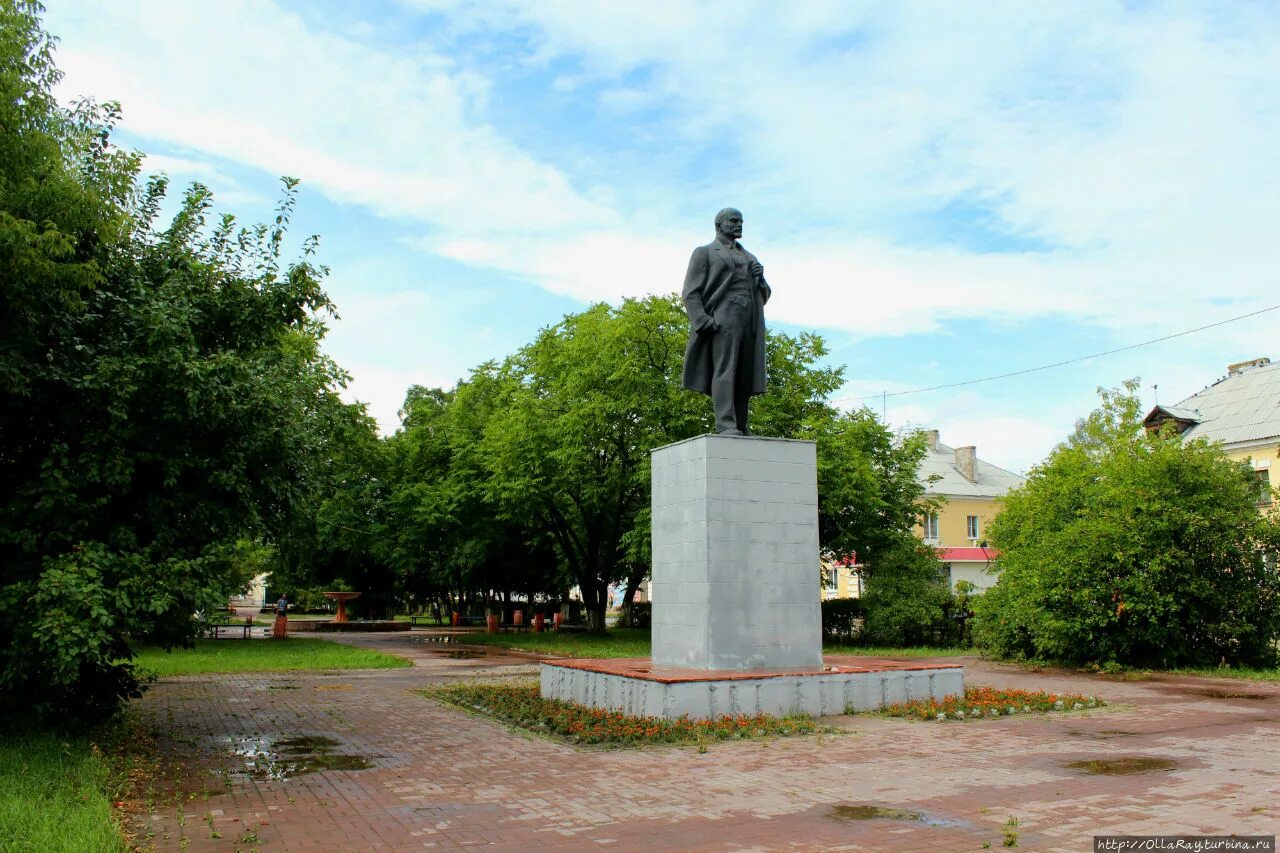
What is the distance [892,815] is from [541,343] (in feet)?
80.1

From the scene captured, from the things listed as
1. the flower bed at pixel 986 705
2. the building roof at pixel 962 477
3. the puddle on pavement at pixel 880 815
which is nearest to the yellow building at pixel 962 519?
the building roof at pixel 962 477

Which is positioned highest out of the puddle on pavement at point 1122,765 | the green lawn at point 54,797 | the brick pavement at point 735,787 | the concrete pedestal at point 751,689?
the concrete pedestal at point 751,689

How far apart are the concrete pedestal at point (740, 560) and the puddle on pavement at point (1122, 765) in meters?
4.09

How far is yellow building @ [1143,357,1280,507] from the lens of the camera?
35250 millimetres

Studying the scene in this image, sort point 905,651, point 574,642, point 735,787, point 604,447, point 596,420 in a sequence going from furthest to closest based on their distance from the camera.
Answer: point 574,642 < point 604,447 < point 596,420 < point 905,651 < point 735,787

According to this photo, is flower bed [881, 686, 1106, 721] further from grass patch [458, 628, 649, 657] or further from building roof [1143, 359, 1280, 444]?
building roof [1143, 359, 1280, 444]

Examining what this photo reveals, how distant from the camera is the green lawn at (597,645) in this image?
23.5m

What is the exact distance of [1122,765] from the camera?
8.17 meters

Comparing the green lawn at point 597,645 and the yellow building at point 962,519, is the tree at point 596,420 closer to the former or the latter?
the green lawn at point 597,645

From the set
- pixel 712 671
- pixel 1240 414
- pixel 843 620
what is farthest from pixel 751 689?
pixel 1240 414

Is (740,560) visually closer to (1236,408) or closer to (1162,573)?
(1162,573)

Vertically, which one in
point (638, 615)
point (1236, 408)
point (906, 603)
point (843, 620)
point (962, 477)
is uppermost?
point (1236, 408)

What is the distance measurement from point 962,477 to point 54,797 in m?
50.6

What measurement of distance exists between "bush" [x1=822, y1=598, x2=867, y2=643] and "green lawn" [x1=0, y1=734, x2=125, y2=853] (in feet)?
71.5
